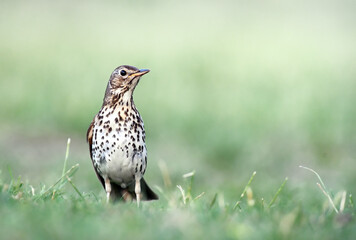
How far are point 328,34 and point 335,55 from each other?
274 cm

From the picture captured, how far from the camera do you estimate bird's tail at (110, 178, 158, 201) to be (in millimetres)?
6676

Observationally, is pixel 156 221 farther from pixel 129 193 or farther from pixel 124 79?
pixel 129 193

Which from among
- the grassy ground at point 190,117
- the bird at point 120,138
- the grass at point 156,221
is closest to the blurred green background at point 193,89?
the grassy ground at point 190,117

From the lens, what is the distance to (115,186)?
680 cm

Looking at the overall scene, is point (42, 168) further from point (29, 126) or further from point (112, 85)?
point (112, 85)

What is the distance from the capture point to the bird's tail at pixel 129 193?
21.9 ft

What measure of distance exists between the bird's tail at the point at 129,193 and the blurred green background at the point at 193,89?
1.54 m

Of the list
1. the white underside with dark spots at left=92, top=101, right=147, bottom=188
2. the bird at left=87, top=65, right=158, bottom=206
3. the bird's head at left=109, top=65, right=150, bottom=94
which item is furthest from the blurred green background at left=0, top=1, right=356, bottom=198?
the bird's head at left=109, top=65, right=150, bottom=94

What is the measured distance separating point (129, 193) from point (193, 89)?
7.19m

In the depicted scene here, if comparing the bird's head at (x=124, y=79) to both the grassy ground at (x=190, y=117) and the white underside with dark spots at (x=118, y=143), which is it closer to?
the white underside with dark spots at (x=118, y=143)

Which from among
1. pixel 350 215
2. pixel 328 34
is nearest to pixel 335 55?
pixel 328 34

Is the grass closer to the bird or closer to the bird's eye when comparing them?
the bird

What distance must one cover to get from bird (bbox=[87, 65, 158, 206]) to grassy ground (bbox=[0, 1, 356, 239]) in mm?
287

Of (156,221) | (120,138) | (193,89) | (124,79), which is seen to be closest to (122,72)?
(124,79)
